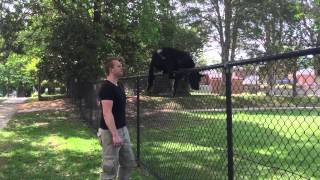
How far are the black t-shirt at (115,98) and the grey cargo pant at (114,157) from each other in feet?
0.36

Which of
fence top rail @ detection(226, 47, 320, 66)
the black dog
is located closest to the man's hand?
the black dog

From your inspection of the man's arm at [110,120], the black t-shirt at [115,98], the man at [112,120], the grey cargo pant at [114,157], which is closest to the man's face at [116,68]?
the man at [112,120]

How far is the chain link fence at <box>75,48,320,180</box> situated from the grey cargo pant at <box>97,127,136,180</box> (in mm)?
911

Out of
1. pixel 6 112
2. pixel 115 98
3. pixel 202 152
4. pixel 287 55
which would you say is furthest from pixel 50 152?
pixel 6 112

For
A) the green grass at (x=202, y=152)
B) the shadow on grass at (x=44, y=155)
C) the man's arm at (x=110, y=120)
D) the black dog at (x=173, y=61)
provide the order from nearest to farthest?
the man's arm at (x=110, y=120)
the black dog at (x=173, y=61)
the green grass at (x=202, y=152)
the shadow on grass at (x=44, y=155)

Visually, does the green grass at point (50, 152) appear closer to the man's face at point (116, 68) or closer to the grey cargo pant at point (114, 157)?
the grey cargo pant at point (114, 157)

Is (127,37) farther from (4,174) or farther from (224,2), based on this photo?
(224,2)

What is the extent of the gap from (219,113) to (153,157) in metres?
3.64

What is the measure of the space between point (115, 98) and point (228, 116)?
1.67m

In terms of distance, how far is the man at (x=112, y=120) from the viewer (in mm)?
6449

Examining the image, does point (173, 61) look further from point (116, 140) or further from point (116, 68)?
point (116, 140)

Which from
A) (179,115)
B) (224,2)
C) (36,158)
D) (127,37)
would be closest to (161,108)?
(179,115)

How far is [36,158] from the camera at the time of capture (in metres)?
11.1

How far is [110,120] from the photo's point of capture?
6.39 meters
